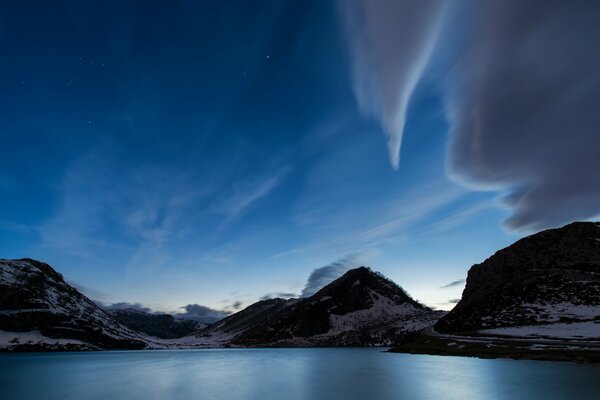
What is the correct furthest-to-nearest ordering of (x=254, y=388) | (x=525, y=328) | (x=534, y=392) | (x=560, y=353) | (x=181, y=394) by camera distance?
1. (x=525, y=328)
2. (x=560, y=353)
3. (x=254, y=388)
4. (x=181, y=394)
5. (x=534, y=392)

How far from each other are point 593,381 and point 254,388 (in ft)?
170

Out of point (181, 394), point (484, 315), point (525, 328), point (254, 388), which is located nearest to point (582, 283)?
point (484, 315)

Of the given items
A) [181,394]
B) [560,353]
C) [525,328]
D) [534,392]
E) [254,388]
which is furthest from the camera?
[525,328]

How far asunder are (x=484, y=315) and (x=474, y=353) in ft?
222

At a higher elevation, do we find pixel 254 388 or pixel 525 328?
pixel 525 328

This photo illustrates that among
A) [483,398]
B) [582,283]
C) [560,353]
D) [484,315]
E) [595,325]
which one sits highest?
[582,283]

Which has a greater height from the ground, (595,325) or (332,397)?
(595,325)

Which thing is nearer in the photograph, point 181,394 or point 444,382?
point 181,394

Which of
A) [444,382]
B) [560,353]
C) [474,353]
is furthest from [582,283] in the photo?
[444,382]

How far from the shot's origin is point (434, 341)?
16025 cm

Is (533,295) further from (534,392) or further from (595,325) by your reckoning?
(534,392)

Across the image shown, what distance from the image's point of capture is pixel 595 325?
114938 millimetres

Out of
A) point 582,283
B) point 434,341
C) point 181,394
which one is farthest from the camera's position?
point 582,283

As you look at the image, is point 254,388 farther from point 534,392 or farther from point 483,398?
point 534,392
